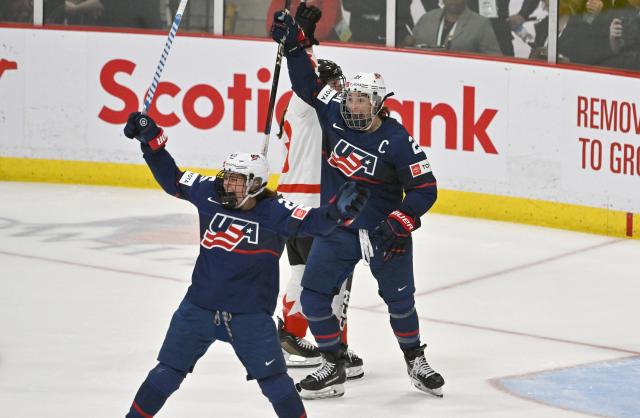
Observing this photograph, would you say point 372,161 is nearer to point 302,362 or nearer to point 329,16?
point 302,362

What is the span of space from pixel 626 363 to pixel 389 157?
1675 millimetres

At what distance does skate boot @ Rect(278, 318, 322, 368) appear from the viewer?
7035mm

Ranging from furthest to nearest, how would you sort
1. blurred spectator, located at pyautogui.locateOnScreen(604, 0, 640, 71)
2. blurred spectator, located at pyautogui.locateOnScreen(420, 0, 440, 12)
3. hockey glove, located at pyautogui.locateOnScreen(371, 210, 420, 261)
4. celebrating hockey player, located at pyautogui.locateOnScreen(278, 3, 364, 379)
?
1. blurred spectator, located at pyautogui.locateOnScreen(420, 0, 440, 12)
2. blurred spectator, located at pyautogui.locateOnScreen(604, 0, 640, 71)
3. celebrating hockey player, located at pyautogui.locateOnScreen(278, 3, 364, 379)
4. hockey glove, located at pyautogui.locateOnScreen(371, 210, 420, 261)

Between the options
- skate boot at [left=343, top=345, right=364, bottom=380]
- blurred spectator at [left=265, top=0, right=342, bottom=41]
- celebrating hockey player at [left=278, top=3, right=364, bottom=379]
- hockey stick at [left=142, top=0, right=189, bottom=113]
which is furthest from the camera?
blurred spectator at [left=265, top=0, right=342, bottom=41]

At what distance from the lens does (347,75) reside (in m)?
11.0

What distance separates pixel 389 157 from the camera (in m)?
6.30

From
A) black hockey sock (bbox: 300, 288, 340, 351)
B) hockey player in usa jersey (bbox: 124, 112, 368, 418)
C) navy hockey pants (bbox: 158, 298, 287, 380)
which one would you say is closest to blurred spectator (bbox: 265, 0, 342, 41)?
black hockey sock (bbox: 300, 288, 340, 351)

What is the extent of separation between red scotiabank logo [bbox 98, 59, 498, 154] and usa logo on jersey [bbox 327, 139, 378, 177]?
4.19 meters

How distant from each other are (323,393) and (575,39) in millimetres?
4546

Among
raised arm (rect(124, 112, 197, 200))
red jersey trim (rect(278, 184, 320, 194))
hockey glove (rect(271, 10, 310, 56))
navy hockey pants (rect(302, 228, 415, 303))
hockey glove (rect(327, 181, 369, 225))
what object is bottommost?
navy hockey pants (rect(302, 228, 415, 303))

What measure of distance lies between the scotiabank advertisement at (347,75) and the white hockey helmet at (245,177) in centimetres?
498

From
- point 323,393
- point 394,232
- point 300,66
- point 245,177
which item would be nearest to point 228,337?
point 245,177

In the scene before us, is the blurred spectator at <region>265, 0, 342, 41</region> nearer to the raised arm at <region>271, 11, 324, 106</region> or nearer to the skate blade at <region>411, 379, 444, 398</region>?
the raised arm at <region>271, 11, 324, 106</region>

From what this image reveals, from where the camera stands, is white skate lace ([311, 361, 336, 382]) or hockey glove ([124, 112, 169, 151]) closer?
hockey glove ([124, 112, 169, 151])
